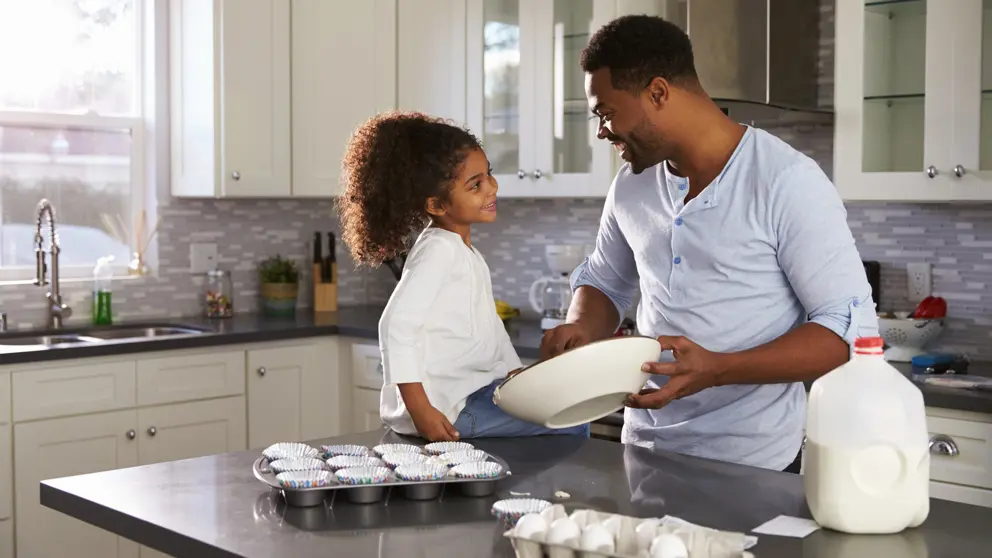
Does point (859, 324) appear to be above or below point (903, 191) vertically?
below

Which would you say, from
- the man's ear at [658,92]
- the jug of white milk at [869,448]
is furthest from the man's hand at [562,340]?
the jug of white milk at [869,448]

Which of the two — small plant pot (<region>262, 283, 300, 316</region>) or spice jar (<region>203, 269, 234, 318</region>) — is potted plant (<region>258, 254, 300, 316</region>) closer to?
small plant pot (<region>262, 283, 300, 316</region>)

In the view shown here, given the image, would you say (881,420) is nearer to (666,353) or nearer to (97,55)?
(666,353)

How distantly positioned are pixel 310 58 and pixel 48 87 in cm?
89

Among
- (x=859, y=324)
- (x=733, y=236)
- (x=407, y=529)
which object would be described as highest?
(x=733, y=236)

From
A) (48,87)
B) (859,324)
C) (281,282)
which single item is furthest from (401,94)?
(859,324)

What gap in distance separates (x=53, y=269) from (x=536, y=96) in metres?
1.70

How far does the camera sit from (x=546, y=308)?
4234 millimetres

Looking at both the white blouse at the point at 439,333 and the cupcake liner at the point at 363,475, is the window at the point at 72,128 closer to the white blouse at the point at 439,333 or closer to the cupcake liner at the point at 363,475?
the white blouse at the point at 439,333

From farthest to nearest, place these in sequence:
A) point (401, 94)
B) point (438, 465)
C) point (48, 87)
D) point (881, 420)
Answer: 1. point (401, 94)
2. point (48, 87)
3. point (438, 465)
4. point (881, 420)

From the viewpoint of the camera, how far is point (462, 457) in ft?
5.77

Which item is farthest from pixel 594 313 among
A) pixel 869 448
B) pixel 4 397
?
pixel 4 397

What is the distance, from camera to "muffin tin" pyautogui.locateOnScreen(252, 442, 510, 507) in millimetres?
1632

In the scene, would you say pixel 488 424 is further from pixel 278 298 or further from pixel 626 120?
pixel 278 298
